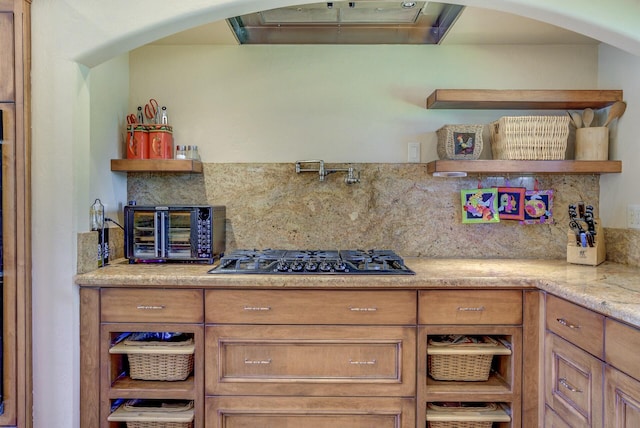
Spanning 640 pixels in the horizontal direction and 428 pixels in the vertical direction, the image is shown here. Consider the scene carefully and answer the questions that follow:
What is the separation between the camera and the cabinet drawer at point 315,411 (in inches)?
74.4

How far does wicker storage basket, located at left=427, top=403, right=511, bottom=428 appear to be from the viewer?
189cm

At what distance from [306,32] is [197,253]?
1474 mm

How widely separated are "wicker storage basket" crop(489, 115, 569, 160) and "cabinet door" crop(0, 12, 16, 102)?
2454mm

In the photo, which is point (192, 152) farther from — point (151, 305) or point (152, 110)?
point (151, 305)

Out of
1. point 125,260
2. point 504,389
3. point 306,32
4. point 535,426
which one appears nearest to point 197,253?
point 125,260

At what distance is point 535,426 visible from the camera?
1880 millimetres

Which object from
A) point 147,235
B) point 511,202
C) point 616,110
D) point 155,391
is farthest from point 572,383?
point 147,235

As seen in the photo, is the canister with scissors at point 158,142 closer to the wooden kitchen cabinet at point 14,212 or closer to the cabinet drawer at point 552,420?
the wooden kitchen cabinet at point 14,212

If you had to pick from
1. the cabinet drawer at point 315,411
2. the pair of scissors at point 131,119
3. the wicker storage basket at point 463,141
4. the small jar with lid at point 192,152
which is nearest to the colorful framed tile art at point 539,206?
the wicker storage basket at point 463,141

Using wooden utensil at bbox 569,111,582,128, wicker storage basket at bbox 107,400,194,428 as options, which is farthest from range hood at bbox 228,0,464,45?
wicker storage basket at bbox 107,400,194,428

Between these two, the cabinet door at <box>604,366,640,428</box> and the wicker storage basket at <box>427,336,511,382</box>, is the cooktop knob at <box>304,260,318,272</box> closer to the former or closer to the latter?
the wicker storage basket at <box>427,336,511,382</box>

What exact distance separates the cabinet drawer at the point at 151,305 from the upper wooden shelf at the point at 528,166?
1469 mm

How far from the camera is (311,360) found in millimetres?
1896

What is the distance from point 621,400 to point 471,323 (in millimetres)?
625
